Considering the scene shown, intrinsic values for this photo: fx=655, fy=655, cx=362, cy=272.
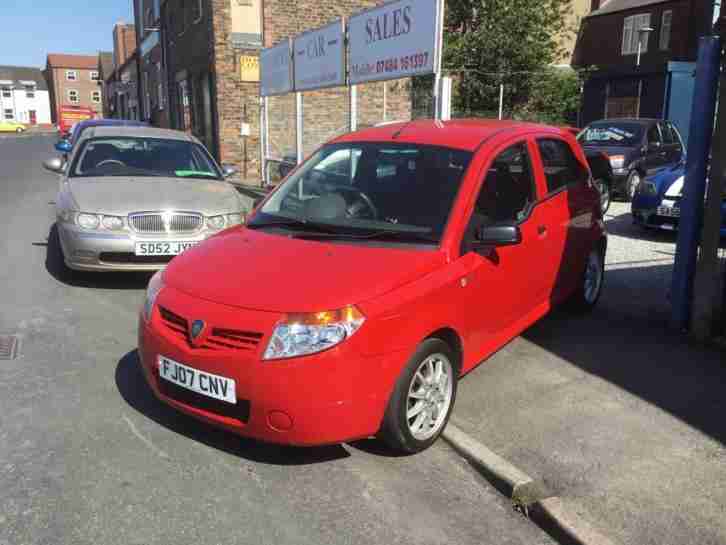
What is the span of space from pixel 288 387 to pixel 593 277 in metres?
3.96

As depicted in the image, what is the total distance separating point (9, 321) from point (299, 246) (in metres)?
3.28

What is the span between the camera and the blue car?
9297mm

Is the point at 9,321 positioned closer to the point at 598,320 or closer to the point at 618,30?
the point at 598,320

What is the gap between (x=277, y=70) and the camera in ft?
47.5

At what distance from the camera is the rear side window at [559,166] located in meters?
5.00

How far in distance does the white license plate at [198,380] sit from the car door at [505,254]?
1.50 meters

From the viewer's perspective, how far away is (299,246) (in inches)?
152

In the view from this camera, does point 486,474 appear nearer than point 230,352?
No

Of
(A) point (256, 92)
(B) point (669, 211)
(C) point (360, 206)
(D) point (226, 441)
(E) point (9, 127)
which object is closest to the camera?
(D) point (226, 441)

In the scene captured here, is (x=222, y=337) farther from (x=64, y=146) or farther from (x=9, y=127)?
(x=9, y=127)

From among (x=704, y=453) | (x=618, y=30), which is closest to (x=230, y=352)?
(x=704, y=453)

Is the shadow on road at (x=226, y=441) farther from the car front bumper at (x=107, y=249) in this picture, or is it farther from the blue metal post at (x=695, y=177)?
the blue metal post at (x=695, y=177)

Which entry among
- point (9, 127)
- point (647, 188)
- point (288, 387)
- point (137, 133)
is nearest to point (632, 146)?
point (647, 188)

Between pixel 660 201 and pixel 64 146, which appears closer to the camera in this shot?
pixel 660 201
